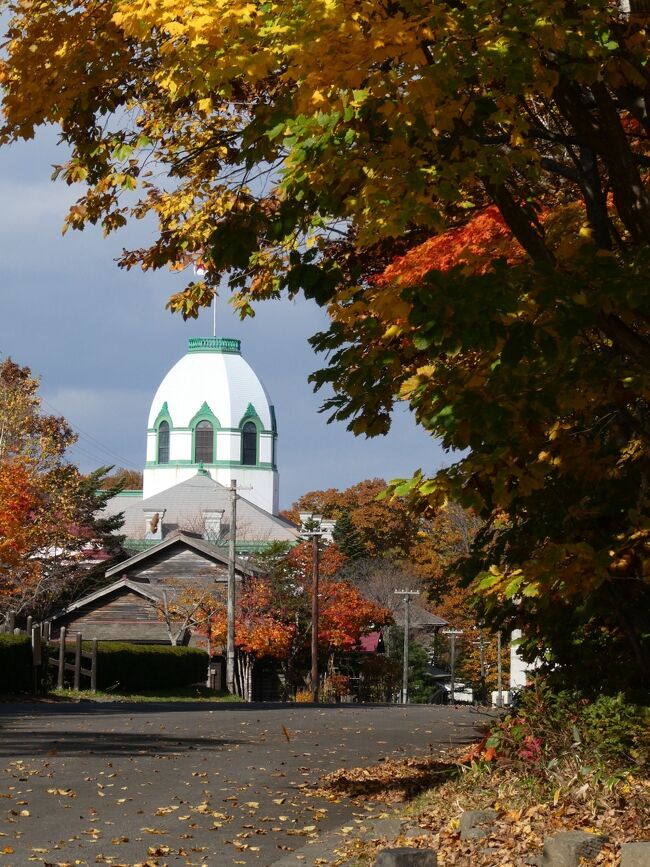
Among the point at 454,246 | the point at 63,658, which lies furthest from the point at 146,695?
the point at 454,246

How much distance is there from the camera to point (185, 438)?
97.9m

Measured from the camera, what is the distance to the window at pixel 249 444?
9862cm

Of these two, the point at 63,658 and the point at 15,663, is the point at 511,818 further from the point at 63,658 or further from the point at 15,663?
the point at 63,658

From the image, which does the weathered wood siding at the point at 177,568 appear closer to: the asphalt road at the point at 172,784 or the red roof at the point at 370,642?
the red roof at the point at 370,642

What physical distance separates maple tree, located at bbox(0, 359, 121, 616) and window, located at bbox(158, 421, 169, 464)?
137ft

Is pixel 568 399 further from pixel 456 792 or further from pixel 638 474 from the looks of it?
pixel 456 792

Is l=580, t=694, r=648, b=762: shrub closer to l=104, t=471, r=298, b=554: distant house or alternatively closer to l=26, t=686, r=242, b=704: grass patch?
l=26, t=686, r=242, b=704: grass patch

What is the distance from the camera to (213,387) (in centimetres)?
9806

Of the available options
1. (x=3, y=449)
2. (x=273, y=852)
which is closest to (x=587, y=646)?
(x=273, y=852)

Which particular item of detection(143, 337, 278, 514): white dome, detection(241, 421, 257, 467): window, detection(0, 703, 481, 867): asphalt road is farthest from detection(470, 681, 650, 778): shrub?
detection(241, 421, 257, 467): window

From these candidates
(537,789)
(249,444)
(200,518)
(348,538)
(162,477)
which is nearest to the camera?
(537,789)

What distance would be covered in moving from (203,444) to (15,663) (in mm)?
67226

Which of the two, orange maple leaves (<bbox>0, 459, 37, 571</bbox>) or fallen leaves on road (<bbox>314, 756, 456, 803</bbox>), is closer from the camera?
fallen leaves on road (<bbox>314, 756, 456, 803</bbox>)

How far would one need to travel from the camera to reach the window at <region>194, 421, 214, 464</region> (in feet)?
321
